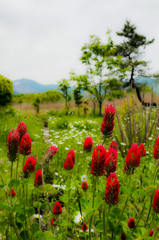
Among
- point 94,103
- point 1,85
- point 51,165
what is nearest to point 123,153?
point 51,165

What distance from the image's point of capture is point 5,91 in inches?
397

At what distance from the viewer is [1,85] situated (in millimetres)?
9945

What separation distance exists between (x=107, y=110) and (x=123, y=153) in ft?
11.9

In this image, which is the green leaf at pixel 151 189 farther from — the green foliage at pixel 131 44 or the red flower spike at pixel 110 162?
the green foliage at pixel 131 44

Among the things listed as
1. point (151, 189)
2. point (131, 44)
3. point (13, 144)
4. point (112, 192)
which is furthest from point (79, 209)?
point (131, 44)

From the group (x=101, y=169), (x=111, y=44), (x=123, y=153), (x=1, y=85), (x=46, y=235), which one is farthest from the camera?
A: (x=111, y=44)

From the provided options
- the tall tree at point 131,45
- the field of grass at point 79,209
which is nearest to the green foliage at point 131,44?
the tall tree at point 131,45

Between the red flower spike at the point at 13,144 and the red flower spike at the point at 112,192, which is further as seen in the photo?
the red flower spike at the point at 13,144

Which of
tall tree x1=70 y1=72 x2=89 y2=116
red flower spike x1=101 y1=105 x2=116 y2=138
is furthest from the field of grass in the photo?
tall tree x1=70 y1=72 x2=89 y2=116

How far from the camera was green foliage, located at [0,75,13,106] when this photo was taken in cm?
997

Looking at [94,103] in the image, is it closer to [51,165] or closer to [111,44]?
[111,44]

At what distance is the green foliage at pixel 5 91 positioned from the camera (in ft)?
32.7

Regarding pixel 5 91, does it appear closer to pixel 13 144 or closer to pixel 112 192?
pixel 13 144

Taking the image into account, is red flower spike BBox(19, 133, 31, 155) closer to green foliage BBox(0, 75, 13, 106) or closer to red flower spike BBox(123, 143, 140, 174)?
red flower spike BBox(123, 143, 140, 174)
